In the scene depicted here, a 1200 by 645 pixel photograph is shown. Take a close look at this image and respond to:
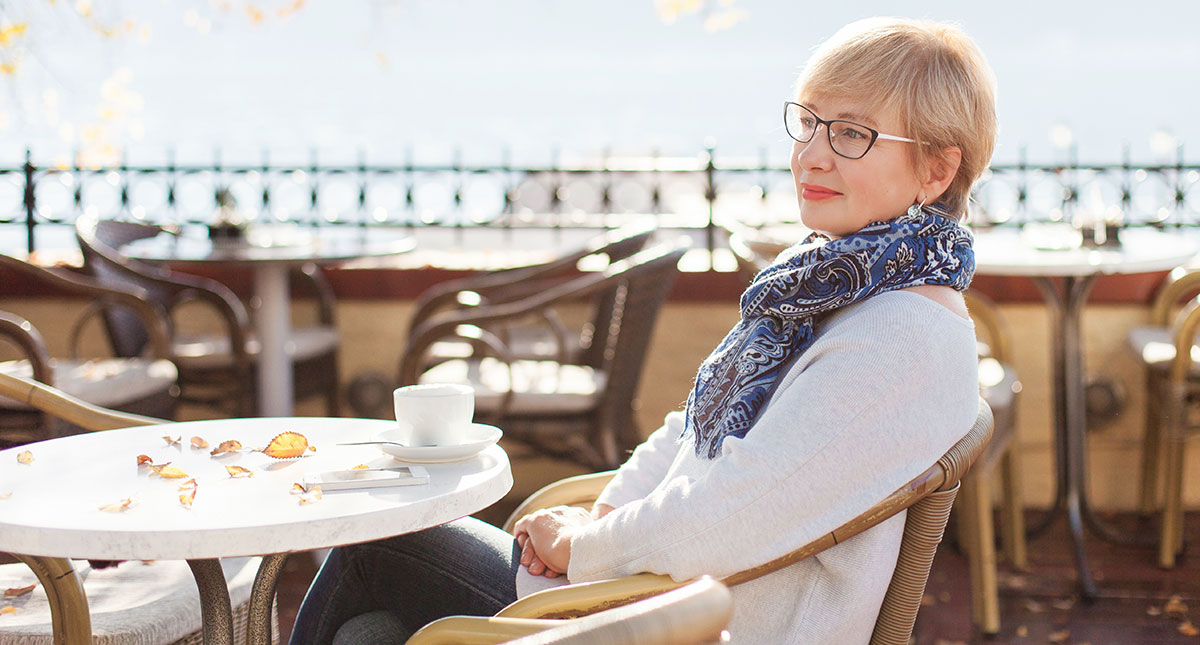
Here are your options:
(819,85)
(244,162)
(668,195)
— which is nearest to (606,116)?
(668,195)

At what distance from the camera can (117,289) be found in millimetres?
3418

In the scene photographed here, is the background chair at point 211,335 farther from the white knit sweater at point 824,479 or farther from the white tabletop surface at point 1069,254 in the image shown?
the white knit sweater at point 824,479

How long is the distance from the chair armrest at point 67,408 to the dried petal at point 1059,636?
2228 millimetres

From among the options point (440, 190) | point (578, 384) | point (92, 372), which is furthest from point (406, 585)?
point (440, 190)

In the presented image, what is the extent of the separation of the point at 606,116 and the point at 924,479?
33.4m

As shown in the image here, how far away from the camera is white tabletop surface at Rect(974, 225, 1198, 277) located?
312cm

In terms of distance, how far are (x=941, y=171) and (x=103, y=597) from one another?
135 centimetres

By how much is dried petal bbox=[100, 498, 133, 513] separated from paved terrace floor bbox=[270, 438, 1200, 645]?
6.01ft

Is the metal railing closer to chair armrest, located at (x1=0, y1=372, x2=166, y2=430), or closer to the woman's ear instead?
chair armrest, located at (x1=0, y1=372, x2=166, y2=430)

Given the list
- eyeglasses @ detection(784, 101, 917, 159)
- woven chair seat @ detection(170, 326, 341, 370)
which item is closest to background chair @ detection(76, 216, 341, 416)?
woven chair seat @ detection(170, 326, 341, 370)

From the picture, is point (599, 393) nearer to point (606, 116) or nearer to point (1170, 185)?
point (1170, 185)

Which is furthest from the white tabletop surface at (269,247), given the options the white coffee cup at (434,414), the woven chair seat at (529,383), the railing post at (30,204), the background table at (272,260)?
the white coffee cup at (434,414)

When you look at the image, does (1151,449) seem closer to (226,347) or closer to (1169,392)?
(1169,392)

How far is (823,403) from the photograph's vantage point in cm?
129
